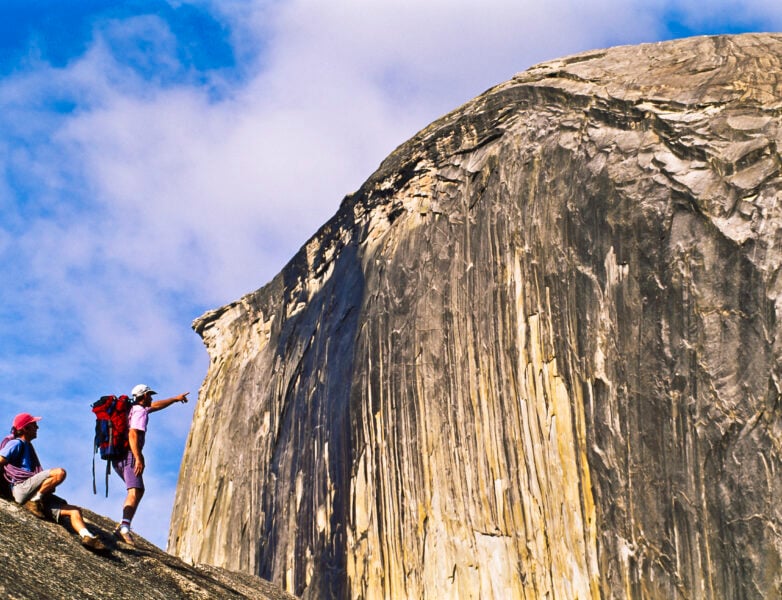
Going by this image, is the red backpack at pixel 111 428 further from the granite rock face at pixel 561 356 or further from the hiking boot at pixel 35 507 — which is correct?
the granite rock face at pixel 561 356

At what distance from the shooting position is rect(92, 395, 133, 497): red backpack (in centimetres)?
1296

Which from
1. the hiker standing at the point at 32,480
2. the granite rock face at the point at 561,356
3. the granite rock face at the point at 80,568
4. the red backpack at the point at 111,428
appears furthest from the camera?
the granite rock face at the point at 561,356

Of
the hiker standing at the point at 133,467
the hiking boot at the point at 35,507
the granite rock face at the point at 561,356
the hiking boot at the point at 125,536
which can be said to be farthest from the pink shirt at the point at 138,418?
the granite rock face at the point at 561,356

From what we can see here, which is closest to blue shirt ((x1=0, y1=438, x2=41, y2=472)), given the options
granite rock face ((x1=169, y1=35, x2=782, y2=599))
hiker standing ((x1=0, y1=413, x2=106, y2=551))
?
hiker standing ((x1=0, y1=413, x2=106, y2=551))

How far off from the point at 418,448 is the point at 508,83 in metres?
7.99

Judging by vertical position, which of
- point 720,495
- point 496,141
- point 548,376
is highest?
point 496,141

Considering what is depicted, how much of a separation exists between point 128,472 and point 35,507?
1431mm

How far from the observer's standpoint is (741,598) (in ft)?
50.4

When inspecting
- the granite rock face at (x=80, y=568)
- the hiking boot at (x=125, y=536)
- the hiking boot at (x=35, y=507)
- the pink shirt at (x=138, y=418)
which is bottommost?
the granite rock face at (x=80, y=568)

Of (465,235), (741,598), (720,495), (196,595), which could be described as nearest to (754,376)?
(720,495)

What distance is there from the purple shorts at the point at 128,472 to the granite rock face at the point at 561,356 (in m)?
8.22

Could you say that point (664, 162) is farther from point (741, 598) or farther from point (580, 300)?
point (741, 598)

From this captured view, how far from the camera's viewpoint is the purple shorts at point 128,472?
12836 mm

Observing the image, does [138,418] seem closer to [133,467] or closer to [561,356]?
[133,467]
